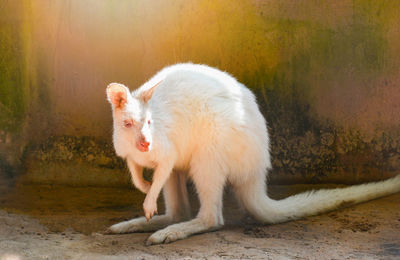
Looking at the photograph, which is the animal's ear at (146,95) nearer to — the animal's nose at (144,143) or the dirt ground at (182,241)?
the animal's nose at (144,143)

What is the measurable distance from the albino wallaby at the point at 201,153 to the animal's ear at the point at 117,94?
0.22ft

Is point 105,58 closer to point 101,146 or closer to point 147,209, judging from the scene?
point 101,146

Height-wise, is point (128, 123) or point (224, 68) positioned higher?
point (224, 68)

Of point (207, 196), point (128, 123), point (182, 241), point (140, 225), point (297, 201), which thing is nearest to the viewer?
point (128, 123)

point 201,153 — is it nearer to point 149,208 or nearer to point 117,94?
point 149,208

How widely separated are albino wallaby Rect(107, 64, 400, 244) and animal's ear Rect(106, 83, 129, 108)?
0.22 ft

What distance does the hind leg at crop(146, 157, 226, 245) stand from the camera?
3.59m

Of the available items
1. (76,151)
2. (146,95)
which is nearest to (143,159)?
(146,95)

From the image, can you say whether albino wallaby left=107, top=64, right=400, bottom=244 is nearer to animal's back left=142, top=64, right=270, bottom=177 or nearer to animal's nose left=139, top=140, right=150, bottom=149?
animal's back left=142, top=64, right=270, bottom=177

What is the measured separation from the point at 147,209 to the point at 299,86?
1.91 m

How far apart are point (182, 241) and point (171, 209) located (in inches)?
19.5

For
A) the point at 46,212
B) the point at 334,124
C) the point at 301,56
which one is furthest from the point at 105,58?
the point at 334,124

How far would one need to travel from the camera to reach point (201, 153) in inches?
143

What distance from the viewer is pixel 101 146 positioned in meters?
4.65
